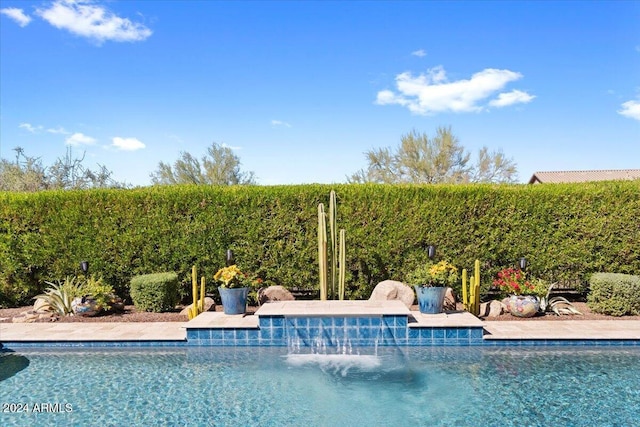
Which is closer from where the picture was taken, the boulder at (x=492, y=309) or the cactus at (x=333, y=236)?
the boulder at (x=492, y=309)

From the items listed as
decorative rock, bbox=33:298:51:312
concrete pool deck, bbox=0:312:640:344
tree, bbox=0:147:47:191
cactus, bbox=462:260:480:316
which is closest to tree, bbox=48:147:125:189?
tree, bbox=0:147:47:191

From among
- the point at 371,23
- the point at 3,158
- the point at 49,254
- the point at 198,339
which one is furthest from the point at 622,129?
the point at 3,158

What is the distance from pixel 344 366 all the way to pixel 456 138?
2616 cm

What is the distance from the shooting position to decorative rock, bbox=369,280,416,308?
906cm

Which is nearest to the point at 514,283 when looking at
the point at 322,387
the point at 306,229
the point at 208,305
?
the point at 306,229

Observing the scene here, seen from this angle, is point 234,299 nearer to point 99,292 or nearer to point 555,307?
point 99,292

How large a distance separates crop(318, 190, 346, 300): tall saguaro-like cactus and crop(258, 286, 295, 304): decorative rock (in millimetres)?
926

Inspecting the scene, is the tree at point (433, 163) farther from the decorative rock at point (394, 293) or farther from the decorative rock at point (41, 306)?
the decorative rock at point (41, 306)

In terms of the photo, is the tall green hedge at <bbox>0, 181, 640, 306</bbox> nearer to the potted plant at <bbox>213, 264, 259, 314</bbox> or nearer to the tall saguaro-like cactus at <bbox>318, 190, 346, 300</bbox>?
the tall saguaro-like cactus at <bbox>318, 190, 346, 300</bbox>

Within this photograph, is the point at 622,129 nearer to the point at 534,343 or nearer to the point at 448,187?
the point at 448,187

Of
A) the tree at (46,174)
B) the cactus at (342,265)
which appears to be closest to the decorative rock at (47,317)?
the cactus at (342,265)

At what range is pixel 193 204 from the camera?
983 cm

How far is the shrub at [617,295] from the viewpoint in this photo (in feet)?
28.6

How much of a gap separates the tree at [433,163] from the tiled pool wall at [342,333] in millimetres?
23114
